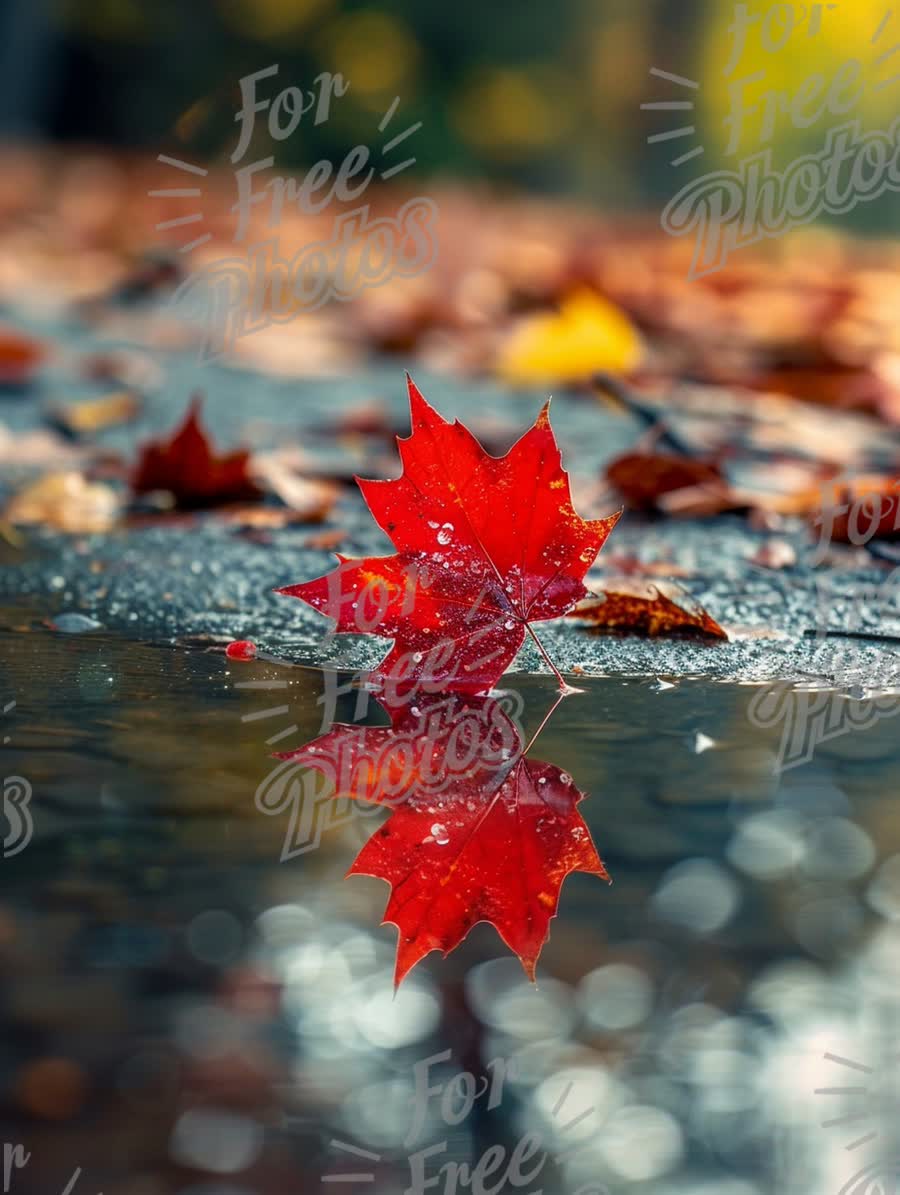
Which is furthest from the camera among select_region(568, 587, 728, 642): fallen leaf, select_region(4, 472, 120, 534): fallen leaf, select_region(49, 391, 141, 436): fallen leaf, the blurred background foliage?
the blurred background foliage

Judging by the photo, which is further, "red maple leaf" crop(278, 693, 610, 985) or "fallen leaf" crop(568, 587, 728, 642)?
"fallen leaf" crop(568, 587, 728, 642)

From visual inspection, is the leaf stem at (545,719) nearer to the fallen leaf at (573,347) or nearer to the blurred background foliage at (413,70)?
the fallen leaf at (573,347)

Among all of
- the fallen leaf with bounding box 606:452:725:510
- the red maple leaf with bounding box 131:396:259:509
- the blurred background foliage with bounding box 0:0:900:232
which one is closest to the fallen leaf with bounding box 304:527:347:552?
the red maple leaf with bounding box 131:396:259:509

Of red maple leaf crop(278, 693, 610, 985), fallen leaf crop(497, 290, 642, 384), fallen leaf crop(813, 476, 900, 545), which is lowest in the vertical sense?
red maple leaf crop(278, 693, 610, 985)

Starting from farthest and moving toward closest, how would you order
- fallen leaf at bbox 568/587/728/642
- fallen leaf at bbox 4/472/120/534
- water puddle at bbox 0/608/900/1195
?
fallen leaf at bbox 4/472/120/534, fallen leaf at bbox 568/587/728/642, water puddle at bbox 0/608/900/1195

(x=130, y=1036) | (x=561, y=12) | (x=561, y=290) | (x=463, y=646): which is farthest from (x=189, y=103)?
(x=130, y=1036)

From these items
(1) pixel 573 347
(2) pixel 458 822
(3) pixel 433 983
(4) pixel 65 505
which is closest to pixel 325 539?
(4) pixel 65 505

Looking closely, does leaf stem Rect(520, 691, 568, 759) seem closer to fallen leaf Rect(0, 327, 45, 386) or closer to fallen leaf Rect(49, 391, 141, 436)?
fallen leaf Rect(49, 391, 141, 436)

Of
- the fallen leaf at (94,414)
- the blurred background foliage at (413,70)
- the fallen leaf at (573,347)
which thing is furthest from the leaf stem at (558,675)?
the blurred background foliage at (413,70)
